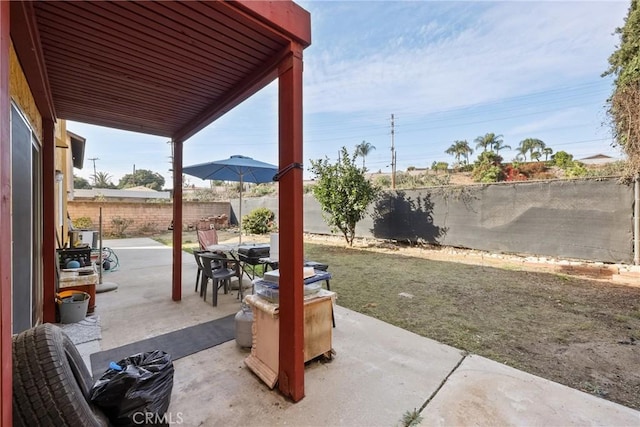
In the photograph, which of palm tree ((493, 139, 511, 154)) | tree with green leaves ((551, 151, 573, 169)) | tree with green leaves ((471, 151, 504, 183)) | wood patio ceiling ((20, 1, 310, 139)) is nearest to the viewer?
wood patio ceiling ((20, 1, 310, 139))

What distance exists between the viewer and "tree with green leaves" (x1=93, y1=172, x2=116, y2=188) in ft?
113

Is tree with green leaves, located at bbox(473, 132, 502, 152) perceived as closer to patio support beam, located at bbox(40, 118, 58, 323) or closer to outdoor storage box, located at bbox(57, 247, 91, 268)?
outdoor storage box, located at bbox(57, 247, 91, 268)

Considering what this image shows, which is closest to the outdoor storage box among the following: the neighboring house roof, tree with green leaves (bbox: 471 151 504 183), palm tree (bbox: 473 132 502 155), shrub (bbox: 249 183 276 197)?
shrub (bbox: 249 183 276 197)

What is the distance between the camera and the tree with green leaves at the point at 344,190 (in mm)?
8344

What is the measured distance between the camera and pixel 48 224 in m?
3.05

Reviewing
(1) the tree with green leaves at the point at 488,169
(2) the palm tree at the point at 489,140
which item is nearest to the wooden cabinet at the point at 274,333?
(1) the tree with green leaves at the point at 488,169

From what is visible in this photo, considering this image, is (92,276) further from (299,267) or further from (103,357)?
(299,267)

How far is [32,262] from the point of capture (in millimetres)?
2607


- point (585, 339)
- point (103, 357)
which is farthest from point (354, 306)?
point (103, 357)

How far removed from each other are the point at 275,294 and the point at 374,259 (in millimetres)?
4995

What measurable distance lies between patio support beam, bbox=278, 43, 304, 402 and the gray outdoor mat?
43.8 inches

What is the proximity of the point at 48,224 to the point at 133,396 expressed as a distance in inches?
105

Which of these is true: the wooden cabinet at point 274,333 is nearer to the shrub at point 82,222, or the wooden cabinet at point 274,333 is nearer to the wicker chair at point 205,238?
the wicker chair at point 205,238

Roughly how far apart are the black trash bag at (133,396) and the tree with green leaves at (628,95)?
7070 millimetres
